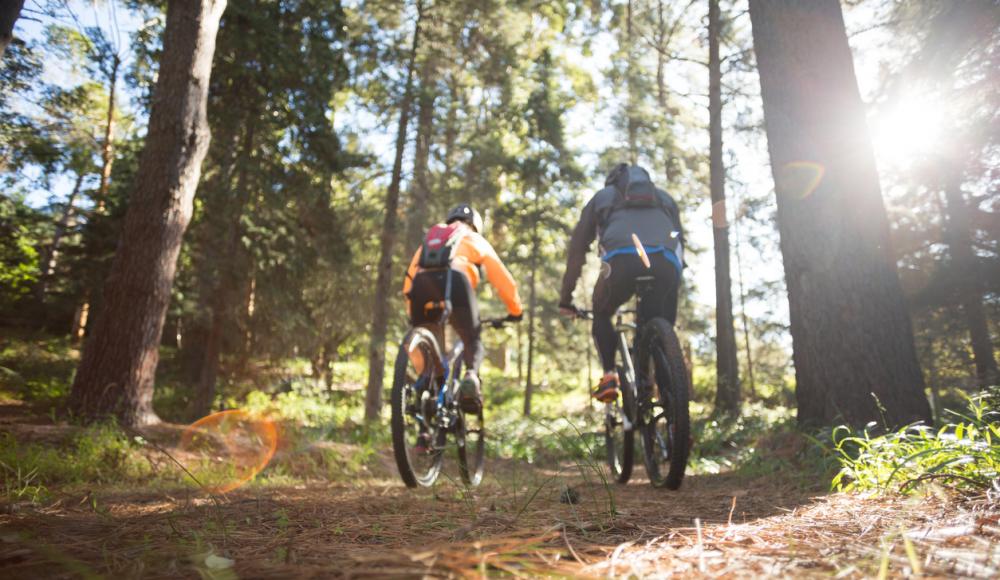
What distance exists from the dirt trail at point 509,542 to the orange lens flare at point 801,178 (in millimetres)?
2448

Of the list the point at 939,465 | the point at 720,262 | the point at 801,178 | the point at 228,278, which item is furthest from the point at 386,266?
the point at 939,465

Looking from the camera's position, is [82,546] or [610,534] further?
[610,534]

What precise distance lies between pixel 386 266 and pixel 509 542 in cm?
977

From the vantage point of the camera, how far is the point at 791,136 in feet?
12.6

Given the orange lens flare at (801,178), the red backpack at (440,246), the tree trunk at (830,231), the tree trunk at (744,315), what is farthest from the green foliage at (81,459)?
the tree trunk at (744,315)

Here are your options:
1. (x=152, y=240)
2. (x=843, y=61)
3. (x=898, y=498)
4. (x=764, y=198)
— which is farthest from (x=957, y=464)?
(x=764, y=198)

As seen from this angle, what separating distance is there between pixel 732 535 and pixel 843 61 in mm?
3781

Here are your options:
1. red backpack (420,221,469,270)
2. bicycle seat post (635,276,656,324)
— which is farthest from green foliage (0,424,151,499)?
bicycle seat post (635,276,656,324)

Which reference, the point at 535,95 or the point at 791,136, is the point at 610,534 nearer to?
the point at 791,136

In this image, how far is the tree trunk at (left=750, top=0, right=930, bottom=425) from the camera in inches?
131

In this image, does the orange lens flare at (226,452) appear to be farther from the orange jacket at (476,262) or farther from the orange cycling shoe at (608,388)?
the orange cycling shoe at (608,388)

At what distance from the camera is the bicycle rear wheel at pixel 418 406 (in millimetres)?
3531

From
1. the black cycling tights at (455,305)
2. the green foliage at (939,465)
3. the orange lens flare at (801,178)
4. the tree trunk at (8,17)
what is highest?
the orange lens flare at (801,178)

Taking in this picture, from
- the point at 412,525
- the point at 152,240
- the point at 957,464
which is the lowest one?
the point at 412,525
